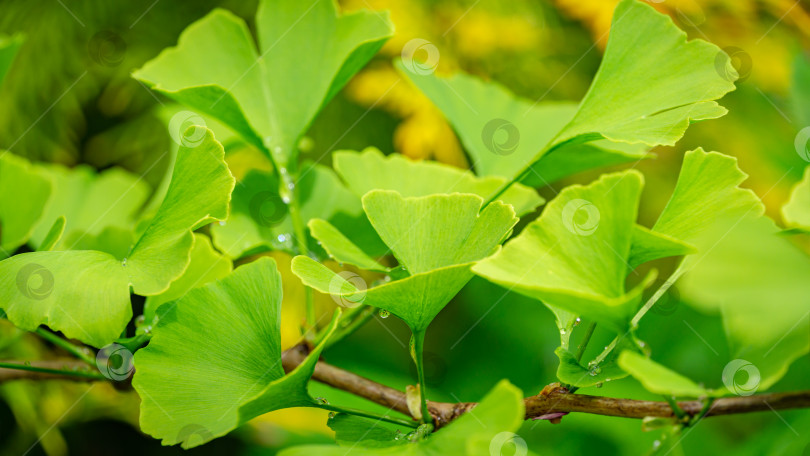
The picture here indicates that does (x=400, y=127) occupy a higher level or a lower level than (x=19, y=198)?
higher

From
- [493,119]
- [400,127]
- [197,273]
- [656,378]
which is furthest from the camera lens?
[400,127]

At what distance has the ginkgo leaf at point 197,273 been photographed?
0.27 metres

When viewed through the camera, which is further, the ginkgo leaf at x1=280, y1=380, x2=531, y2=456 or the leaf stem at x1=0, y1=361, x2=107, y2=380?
the leaf stem at x1=0, y1=361, x2=107, y2=380

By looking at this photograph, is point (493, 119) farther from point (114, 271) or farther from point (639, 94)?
point (114, 271)

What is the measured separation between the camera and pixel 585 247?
200 mm

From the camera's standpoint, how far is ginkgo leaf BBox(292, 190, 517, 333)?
207mm

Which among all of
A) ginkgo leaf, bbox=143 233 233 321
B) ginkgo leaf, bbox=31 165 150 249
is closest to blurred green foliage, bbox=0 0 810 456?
ginkgo leaf, bbox=31 165 150 249

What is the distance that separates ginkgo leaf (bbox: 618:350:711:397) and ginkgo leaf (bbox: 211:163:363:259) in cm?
19

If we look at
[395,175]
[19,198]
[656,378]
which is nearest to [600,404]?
[656,378]

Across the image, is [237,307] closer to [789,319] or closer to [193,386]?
[193,386]

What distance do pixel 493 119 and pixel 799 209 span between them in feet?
0.71

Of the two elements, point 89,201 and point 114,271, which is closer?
point 114,271

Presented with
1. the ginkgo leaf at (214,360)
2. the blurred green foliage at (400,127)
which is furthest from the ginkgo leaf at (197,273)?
the blurred green foliage at (400,127)

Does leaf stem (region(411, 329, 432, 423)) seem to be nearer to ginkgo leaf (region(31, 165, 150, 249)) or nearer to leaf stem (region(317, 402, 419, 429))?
leaf stem (region(317, 402, 419, 429))
